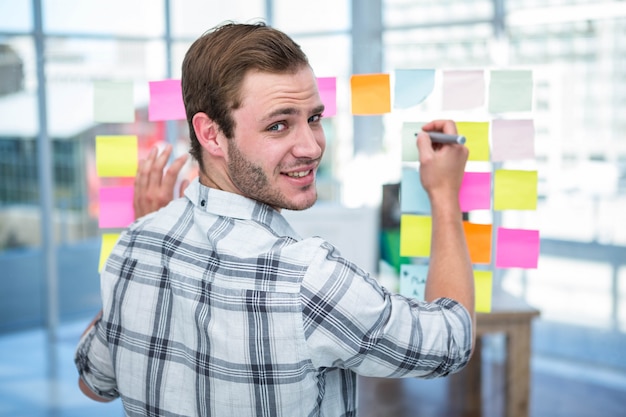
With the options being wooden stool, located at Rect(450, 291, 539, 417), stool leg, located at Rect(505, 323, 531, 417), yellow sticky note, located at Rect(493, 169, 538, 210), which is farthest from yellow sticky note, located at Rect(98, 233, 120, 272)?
stool leg, located at Rect(505, 323, 531, 417)

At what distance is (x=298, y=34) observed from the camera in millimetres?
3438

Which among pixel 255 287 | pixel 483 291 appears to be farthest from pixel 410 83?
pixel 255 287

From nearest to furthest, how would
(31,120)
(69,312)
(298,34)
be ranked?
(298,34), (31,120), (69,312)

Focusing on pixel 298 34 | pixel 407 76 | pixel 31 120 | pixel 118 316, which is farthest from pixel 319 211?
pixel 31 120

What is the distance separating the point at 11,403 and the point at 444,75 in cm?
266

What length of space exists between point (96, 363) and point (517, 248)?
769 millimetres

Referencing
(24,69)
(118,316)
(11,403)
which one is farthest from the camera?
(11,403)

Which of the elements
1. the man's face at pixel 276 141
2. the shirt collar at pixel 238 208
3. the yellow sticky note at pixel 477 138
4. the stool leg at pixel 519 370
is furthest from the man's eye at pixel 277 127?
the stool leg at pixel 519 370

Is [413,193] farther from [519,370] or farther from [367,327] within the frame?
[519,370]

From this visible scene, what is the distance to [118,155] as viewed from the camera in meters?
1.26

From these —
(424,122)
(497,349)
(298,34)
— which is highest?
(298,34)

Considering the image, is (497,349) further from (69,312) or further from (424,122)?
(424,122)

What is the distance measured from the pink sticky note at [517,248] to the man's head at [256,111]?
0.45m

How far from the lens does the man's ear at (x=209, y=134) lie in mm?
947
